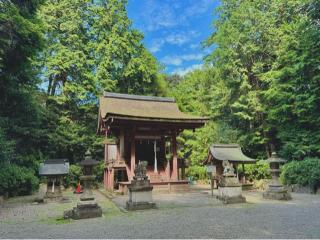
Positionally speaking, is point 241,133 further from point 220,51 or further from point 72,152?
point 72,152

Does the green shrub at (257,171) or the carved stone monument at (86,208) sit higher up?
the green shrub at (257,171)

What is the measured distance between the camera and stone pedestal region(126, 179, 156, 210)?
8758 mm

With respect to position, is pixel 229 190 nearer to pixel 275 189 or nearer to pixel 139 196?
pixel 275 189

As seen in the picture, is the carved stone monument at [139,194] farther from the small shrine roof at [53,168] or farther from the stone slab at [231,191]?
the small shrine roof at [53,168]

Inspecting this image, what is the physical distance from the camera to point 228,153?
15977 mm

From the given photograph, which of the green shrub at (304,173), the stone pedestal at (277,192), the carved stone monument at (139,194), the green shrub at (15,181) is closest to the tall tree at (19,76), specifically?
the green shrub at (15,181)

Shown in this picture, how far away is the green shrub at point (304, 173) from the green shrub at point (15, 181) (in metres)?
14.0

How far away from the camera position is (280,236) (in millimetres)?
5102

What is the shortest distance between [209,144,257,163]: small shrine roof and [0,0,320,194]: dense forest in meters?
3.09

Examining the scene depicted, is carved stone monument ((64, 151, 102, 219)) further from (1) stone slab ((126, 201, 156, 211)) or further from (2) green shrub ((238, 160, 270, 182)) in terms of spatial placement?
(2) green shrub ((238, 160, 270, 182))

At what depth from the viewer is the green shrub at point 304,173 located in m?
12.9

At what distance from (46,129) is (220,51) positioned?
1443 centimetres

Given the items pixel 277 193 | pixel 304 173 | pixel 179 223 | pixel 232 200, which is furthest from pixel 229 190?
pixel 304 173

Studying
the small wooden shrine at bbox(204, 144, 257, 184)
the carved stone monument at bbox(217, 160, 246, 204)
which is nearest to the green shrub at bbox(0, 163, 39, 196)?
the carved stone monument at bbox(217, 160, 246, 204)
